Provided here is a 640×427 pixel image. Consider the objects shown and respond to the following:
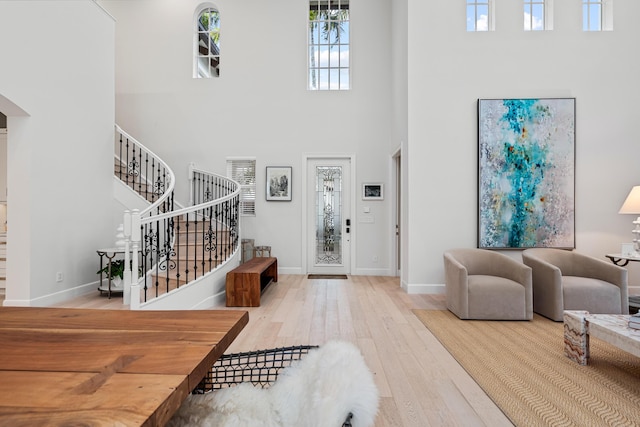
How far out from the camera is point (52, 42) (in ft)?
13.8

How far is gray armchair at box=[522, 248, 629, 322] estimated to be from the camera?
3.45 metres

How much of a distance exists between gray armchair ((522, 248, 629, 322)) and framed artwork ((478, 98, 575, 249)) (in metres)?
0.81

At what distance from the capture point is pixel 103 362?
2.41ft

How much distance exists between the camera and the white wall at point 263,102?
6.28 metres

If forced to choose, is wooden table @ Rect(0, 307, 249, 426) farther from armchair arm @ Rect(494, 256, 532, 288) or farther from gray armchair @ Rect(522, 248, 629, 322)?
gray armchair @ Rect(522, 248, 629, 322)

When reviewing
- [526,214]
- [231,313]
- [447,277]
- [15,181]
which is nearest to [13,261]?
[15,181]

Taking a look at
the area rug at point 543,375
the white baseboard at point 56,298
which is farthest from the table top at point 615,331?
the white baseboard at point 56,298

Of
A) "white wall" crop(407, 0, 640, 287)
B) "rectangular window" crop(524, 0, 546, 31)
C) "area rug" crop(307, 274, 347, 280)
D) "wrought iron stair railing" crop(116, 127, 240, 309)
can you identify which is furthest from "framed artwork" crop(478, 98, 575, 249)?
"wrought iron stair railing" crop(116, 127, 240, 309)

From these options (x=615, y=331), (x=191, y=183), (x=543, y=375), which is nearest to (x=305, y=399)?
(x=543, y=375)

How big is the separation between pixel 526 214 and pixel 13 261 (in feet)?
21.8

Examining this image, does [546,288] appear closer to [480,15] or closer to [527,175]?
[527,175]

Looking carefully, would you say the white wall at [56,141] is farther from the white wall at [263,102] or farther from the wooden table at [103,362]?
the wooden table at [103,362]

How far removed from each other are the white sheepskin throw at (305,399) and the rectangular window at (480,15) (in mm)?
5505

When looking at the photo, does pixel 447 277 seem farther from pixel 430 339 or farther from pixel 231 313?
pixel 231 313
